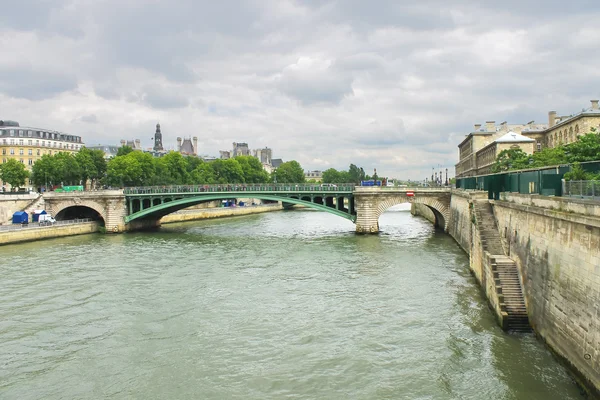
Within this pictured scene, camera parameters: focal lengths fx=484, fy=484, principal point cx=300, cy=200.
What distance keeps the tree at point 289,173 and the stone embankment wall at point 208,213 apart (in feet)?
145

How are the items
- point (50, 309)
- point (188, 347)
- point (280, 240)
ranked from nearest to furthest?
point (188, 347)
point (50, 309)
point (280, 240)

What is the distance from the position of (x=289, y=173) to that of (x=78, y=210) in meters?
80.8

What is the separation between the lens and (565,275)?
12305 mm

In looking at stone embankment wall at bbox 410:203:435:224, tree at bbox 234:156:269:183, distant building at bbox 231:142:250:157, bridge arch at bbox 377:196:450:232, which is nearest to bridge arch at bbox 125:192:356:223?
bridge arch at bbox 377:196:450:232

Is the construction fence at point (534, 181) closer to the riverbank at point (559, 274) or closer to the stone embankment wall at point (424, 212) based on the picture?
the riverbank at point (559, 274)

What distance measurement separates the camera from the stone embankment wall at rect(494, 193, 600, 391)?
1050 centimetres

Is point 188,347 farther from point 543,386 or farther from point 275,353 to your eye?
point 543,386

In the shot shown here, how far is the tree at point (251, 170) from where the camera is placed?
342 ft

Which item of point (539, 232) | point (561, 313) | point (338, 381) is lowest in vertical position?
point (338, 381)

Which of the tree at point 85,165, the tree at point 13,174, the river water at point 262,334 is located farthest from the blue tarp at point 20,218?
the tree at point 85,165

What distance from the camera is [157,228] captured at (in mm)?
53406

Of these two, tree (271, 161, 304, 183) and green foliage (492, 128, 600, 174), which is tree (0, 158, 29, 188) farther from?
tree (271, 161, 304, 183)

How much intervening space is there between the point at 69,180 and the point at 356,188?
51687 millimetres

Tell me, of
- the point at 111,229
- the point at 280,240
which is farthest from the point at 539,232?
the point at 111,229
